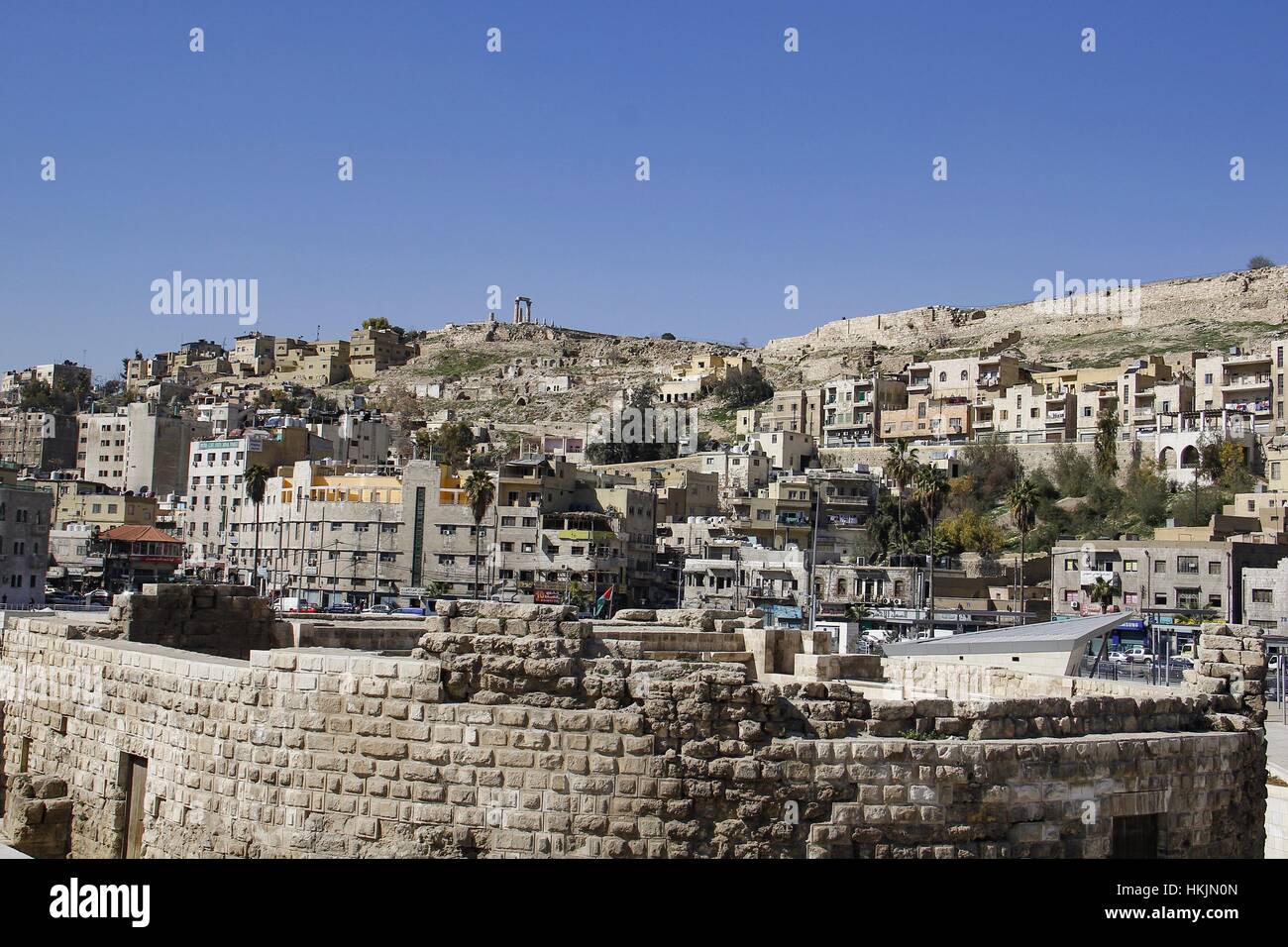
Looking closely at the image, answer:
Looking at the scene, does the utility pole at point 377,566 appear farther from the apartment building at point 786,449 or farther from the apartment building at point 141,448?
the apartment building at point 141,448

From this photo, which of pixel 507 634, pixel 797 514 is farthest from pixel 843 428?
pixel 507 634

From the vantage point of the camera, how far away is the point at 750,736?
9.70 metres

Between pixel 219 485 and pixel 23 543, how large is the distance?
79.2 ft

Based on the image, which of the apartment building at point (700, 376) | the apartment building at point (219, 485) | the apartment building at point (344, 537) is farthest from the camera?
the apartment building at point (700, 376)

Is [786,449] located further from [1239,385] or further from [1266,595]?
[1266,595]

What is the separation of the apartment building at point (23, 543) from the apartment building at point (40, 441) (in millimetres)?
60447

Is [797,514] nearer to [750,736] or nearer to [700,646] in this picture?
[700,646]

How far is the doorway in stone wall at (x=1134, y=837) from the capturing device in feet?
34.3

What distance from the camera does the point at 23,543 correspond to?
188ft

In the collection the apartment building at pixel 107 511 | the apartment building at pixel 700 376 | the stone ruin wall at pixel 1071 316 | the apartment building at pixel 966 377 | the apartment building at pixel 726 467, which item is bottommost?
the apartment building at pixel 107 511

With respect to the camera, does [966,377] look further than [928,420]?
Yes

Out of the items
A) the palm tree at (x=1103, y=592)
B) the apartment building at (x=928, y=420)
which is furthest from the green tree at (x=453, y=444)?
the palm tree at (x=1103, y=592)

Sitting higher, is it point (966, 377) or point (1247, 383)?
point (966, 377)

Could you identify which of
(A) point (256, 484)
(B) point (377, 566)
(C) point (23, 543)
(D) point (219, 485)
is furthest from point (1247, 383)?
(C) point (23, 543)
